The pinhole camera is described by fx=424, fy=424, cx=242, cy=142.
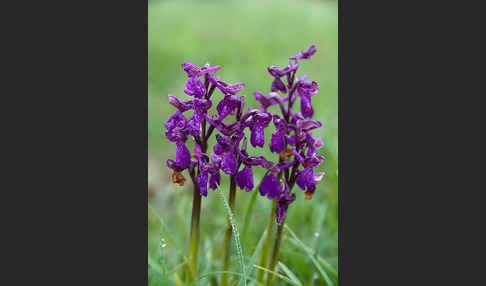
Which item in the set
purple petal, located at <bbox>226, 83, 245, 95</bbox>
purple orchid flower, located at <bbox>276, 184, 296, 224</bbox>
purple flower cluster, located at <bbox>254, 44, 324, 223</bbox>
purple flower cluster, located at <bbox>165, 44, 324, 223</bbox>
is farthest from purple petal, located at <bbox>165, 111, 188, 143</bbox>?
purple orchid flower, located at <bbox>276, 184, 296, 224</bbox>

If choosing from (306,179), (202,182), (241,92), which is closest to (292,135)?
(306,179)

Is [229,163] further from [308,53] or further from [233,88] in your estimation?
[308,53]

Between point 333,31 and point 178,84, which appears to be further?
point 333,31

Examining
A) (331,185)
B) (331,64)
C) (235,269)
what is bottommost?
(235,269)

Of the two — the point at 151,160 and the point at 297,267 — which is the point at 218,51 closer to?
the point at 151,160

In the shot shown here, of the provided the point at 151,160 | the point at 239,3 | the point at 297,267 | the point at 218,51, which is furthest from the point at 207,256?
the point at 239,3

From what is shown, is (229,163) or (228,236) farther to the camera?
(228,236)
